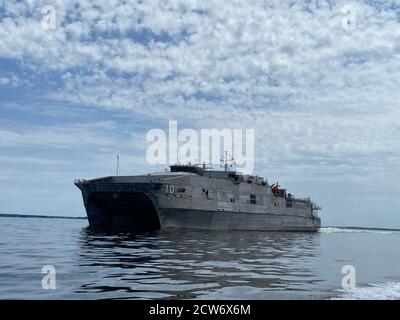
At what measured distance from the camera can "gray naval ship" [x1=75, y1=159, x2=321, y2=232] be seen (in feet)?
186

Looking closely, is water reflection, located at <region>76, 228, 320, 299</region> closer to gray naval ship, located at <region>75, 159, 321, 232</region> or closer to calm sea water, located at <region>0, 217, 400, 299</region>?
calm sea water, located at <region>0, 217, 400, 299</region>

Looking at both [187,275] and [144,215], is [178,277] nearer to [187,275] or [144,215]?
[187,275]

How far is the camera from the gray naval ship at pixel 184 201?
56812 millimetres

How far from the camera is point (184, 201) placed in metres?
57.8

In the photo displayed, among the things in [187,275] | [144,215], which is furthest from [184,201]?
[187,275]

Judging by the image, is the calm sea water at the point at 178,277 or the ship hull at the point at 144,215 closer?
the calm sea water at the point at 178,277

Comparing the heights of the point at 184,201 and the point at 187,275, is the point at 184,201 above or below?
above

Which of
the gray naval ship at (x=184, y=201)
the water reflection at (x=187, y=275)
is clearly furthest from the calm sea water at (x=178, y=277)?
the gray naval ship at (x=184, y=201)

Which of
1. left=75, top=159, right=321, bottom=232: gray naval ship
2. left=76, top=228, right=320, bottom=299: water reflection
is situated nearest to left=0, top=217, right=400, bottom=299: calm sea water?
left=76, top=228, right=320, bottom=299: water reflection

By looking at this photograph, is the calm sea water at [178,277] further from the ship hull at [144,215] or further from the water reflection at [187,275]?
the ship hull at [144,215]

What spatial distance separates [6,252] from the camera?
93.8 ft
